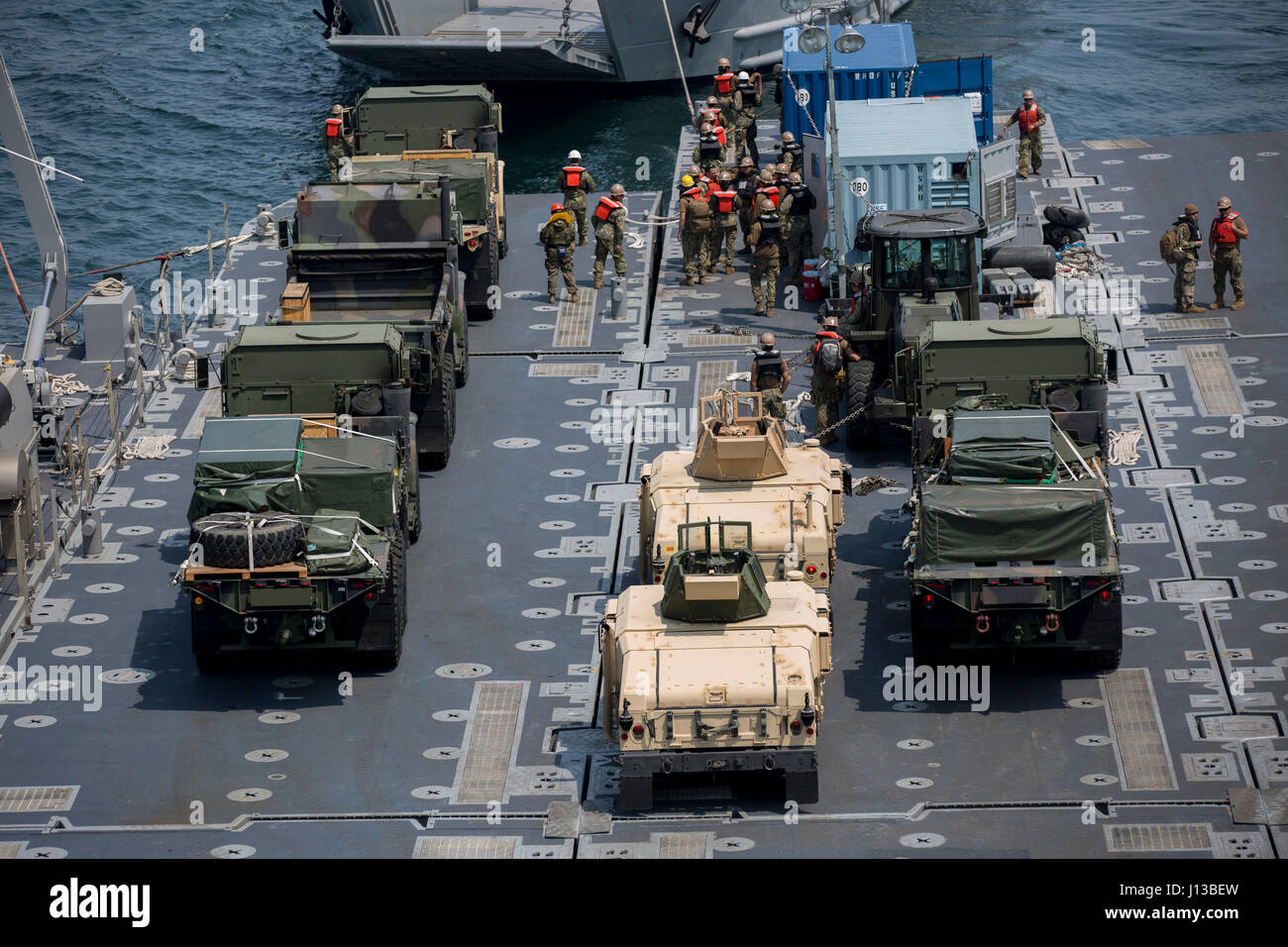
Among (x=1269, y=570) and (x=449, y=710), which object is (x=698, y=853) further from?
(x=1269, y=570)

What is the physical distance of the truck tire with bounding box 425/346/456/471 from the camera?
31.4m

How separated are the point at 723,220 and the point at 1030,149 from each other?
28.6ft

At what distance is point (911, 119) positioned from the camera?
3750cm

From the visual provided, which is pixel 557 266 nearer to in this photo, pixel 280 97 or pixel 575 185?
pixel 575 185

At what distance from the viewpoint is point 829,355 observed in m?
31.1

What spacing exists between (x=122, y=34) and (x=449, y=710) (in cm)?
4840

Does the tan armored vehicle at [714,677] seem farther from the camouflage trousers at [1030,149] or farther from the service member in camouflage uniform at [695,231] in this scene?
the camouflage trousers at [1030,149]

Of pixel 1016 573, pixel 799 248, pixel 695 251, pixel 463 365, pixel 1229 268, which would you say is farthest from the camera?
pixel 695 251

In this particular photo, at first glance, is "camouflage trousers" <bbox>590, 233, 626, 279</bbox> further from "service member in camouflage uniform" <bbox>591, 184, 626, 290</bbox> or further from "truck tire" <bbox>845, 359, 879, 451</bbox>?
"truck tire" <bbox>845, 359, 879, 451</bbox>

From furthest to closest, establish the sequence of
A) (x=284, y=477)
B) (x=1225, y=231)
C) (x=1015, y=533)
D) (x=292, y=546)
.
Answer: (x=1225, y=231)
(x=284, y=477)
(x=292, y=546)
(x=1015, y=533)

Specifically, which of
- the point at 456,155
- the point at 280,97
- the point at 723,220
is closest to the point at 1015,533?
the point at 723,220

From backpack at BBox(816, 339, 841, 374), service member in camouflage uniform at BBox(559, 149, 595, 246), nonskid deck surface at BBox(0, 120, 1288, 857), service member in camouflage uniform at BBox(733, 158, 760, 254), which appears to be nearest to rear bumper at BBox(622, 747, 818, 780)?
nonskid deck surface at BBox(0, 120, 1288, 857)

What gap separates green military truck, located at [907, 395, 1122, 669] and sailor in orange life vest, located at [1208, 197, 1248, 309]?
37.5ft
